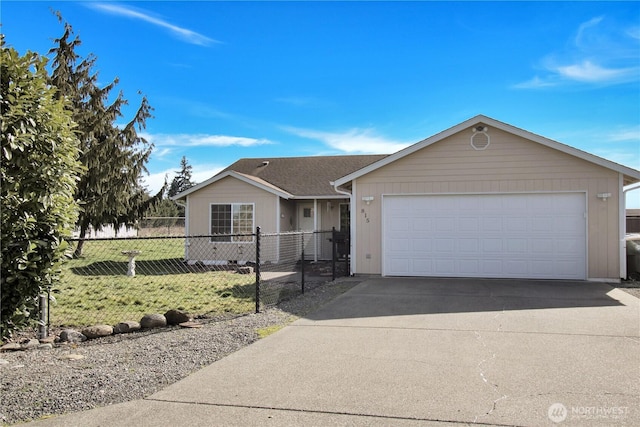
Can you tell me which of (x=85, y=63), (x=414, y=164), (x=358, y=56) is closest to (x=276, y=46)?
(x=358, y=56)

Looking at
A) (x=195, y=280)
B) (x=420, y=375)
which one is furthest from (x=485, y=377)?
(x=195, y=280)

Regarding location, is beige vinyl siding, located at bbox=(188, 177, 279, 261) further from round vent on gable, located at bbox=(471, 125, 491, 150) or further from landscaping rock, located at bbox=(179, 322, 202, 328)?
landscaping rock, located at bbox=(179, 322, 202, 328)

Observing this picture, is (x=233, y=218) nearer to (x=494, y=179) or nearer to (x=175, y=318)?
(x=494, y=179)

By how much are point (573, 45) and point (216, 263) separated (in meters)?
13.4

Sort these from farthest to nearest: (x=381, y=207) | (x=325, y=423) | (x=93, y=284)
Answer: (x=381, y=207) < (x=93, y=284) < (x=325, y=423)

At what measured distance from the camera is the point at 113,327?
6.70m

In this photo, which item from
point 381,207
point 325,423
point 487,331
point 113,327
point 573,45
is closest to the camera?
point 325,423

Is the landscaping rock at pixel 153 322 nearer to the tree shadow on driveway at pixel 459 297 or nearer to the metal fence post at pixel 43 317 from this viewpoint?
the metal fence post at pixel 43 317

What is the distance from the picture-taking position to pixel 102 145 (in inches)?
767

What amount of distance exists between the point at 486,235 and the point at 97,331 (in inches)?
368

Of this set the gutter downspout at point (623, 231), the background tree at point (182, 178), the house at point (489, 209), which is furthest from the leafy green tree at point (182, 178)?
the gutter downspout at point (623, 231)

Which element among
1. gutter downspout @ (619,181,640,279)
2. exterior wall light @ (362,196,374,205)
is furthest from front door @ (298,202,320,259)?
gutter downspout @ (619,181,640,279)

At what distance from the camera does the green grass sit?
7.82 meters

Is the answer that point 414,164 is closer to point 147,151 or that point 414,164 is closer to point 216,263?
point 216,263
